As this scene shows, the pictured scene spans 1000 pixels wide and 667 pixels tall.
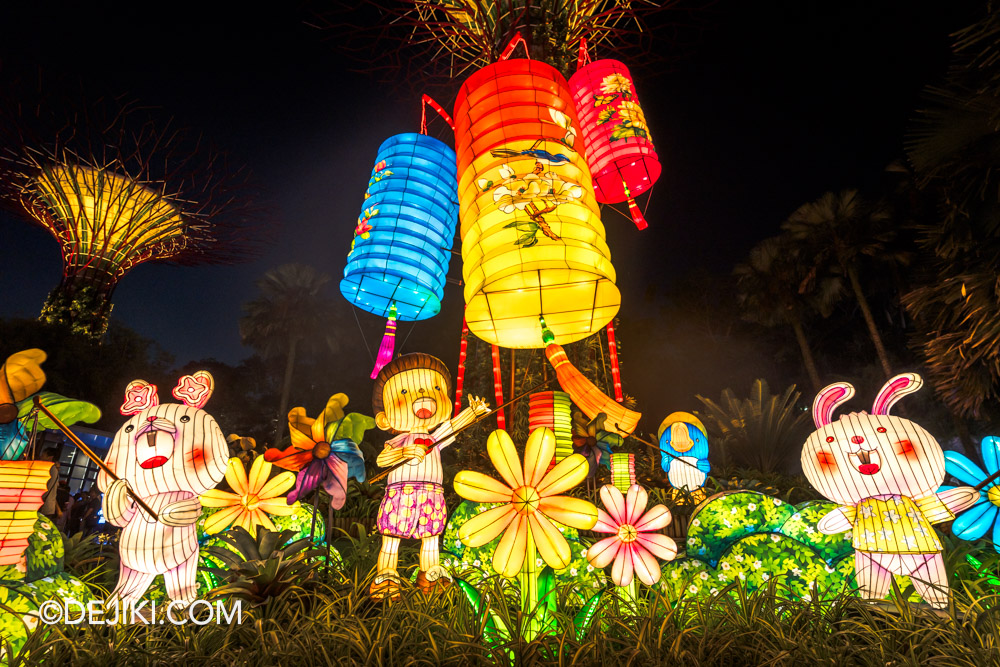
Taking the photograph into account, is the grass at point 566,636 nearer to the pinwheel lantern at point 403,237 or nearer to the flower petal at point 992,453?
the flower petal at point 992,453

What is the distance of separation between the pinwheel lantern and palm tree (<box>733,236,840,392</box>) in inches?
597

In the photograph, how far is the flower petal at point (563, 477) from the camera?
2.58 m

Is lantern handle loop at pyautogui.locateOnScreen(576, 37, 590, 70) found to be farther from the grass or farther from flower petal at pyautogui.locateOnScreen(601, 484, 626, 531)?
the grass

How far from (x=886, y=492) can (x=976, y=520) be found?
100cm

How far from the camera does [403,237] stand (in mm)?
4043

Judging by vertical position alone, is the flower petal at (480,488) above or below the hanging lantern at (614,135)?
below

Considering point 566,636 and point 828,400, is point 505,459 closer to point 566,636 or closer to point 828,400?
point 566,636

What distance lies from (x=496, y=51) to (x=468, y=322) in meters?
2.65

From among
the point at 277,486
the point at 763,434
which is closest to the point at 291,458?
the point at 277,486

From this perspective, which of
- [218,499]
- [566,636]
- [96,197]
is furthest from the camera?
[96,197]

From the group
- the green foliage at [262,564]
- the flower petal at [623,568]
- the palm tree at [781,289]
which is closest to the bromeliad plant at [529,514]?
the flower petal at [623,568]

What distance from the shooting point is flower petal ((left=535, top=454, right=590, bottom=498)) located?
2.58m

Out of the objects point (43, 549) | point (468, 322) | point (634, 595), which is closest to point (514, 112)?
point (468, 322)

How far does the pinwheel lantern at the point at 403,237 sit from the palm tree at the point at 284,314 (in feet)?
71.0
